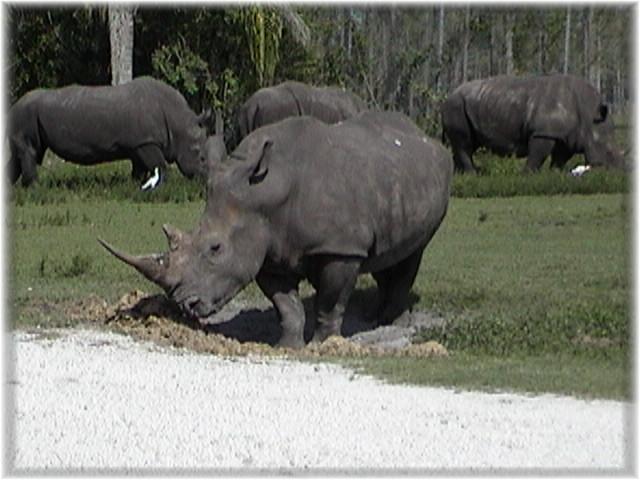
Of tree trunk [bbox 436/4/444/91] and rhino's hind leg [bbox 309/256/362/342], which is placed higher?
rhino's hind leg [bbox 309/256/362/342]

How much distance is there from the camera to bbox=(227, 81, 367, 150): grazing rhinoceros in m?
25.2

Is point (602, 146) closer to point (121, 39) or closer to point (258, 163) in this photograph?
point (121, 39)

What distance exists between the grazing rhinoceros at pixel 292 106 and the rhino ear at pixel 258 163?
1394 cm

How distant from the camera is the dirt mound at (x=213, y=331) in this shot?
34.9ft

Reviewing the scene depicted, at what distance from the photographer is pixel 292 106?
25297 mm

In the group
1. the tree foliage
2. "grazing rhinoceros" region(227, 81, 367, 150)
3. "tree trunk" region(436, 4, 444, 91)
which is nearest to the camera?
"grazing rhinoceros" region(227, 81, 367, 150)

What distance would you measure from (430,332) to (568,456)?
14.0 feet

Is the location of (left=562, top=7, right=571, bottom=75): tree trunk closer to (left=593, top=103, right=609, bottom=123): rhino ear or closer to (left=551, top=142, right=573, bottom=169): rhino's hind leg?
(left=551, top=142, right=573, bottom=169): rhino's hind leg

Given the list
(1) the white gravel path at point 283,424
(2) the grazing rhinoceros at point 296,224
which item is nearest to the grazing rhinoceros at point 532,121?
(2) the grazing rhinoceros at point 296,224

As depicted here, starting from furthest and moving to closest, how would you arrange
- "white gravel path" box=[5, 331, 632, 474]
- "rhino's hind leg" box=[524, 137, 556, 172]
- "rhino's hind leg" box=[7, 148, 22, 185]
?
"rhino's hind leg" box=[524, 137, 556, 172] → "rhino's hind leg" box=[7, 148, 22, 185] → "white gravel path" box=[5, 331, 632, 474]

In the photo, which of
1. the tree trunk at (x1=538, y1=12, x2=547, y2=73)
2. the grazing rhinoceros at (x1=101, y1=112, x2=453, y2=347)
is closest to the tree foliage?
the tree trunk at (x1=538, y1=12, x2=547, y2=73)

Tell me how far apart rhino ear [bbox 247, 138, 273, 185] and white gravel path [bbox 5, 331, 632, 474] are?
1.97 m

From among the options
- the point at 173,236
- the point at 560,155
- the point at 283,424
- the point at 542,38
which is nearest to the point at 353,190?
the point at 173,236

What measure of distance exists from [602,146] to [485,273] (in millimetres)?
11925
